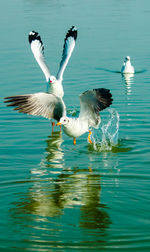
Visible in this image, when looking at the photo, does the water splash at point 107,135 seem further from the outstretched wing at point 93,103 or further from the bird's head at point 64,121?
the bird's head at point 64,121

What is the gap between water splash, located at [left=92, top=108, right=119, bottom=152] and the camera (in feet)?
36.7

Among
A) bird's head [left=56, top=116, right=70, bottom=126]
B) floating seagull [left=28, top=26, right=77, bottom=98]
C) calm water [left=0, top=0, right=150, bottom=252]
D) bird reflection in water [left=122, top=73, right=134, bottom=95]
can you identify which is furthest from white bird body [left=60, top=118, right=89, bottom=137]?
bird reflection in water [left=122, top=73, right=134, bottom=95]

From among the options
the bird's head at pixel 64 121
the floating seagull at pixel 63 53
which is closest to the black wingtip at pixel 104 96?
the bird's head at pixel 64 121

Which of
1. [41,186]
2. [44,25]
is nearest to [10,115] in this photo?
[41,186]

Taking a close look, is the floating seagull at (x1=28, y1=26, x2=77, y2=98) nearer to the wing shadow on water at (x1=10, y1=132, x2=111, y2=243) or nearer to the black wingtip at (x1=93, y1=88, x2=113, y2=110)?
the black wingtip at (x1=93, y1=88, x2=113, y2=110)

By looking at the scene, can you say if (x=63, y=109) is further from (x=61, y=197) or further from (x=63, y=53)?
(x=63, y=53)

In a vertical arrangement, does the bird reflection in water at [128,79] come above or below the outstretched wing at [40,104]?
above

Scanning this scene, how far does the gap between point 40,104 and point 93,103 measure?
1297 mm

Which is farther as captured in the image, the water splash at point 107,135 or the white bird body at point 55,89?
the white bird body at point 55,89

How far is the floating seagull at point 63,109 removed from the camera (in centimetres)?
955

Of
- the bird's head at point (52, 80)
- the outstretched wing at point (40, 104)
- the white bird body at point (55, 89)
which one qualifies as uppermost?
the bird's head at point (52, 80)

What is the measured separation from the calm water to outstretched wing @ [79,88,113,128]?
90 centimetres

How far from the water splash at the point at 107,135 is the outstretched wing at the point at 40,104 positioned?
132 cm

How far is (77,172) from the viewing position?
9.62 metres
